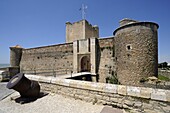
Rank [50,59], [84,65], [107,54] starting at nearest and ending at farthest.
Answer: [107,54], [84,65], [50,59]

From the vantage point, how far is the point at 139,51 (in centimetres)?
884

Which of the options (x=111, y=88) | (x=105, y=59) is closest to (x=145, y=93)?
(x=111, y=88)

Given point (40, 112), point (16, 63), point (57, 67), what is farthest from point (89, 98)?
point (16, 63)

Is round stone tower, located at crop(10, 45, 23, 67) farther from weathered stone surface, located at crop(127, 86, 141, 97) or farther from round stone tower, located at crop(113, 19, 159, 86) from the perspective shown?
weathered stone surface, located at crop(127, 86, 141, 97)


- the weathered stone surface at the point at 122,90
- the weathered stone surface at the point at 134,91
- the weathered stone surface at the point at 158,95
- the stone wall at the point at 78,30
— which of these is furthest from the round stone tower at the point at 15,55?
the weathered stone surface at the point at 158,95

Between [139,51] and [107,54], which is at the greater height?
[139,51]

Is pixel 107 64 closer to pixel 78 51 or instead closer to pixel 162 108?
pixel 78 51

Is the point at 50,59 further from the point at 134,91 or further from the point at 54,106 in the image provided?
the point at 134,91

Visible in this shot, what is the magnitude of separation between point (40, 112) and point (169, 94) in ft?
12.0

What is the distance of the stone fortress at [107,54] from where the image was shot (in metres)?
8.79

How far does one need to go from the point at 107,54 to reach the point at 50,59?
920 centimetres

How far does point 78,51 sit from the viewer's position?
13.7 meters

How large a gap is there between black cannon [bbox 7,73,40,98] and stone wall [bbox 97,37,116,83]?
27.8 ft

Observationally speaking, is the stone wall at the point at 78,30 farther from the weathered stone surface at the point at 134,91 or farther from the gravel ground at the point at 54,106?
the weathered stone surface at the point at 134,91
